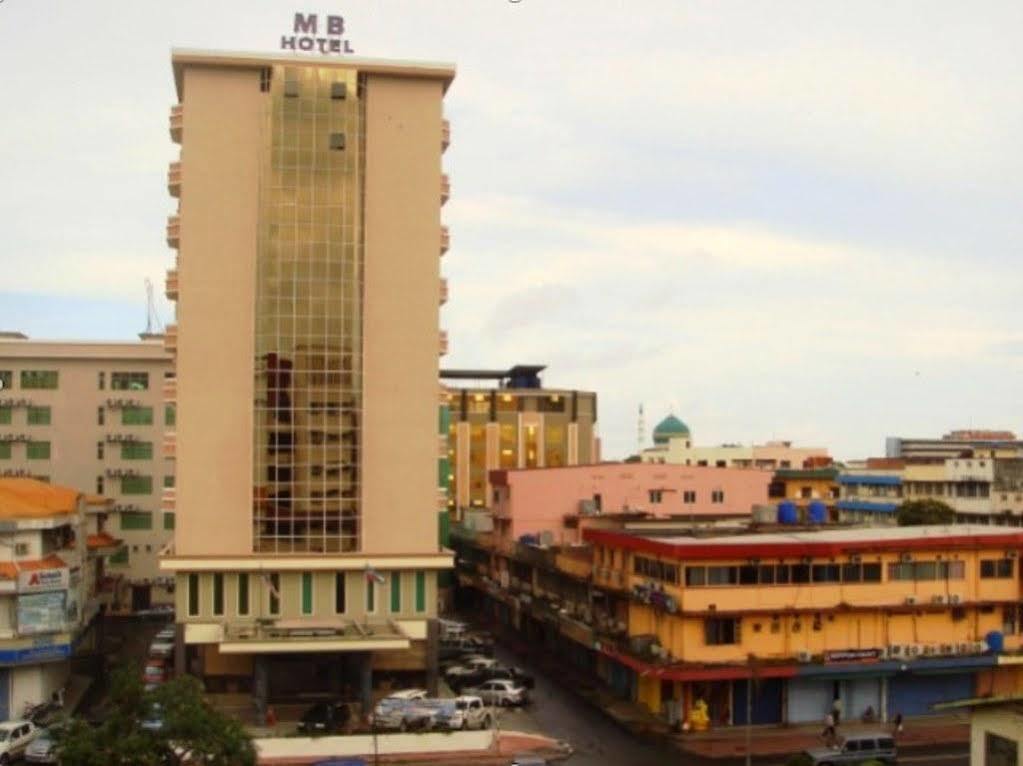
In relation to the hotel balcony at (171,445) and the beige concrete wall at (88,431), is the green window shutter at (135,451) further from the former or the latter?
the hotel balcony at (171,445)

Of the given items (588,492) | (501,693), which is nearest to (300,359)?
(501,693)

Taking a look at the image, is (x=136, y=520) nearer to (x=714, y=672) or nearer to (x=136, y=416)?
(x=136, y=416)

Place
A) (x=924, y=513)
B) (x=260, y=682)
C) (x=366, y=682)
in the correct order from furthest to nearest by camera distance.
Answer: (x=924, y=513)
(x=366, y=682)
(x=260, y=682)

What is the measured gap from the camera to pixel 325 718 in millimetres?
51969

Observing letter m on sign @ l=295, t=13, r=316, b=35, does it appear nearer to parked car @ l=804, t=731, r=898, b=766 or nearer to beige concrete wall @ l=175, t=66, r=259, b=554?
beige concrete wall @ l=175, t=66, r=259, b=554

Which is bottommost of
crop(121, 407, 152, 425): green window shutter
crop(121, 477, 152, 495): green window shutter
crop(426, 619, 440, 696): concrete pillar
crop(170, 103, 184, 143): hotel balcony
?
crop(426, 619, 440, 696): concrete pillar

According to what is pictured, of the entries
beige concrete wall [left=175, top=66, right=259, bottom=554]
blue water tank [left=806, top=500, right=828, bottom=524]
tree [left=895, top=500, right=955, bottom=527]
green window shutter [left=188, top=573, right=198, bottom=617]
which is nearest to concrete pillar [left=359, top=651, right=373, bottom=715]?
beige concrete wall [left=175, top=66, right=259, bottom=554]

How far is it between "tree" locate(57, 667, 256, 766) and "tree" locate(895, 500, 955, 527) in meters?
66.9

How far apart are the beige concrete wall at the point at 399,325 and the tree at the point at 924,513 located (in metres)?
45.9

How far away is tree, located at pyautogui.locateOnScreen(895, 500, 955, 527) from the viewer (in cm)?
9194

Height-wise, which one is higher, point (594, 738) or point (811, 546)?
point (811, 546)

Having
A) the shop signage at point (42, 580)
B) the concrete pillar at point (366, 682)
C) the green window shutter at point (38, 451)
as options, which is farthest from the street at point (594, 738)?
the green window shutter at point (38, 451)

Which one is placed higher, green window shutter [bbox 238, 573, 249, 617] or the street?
green window shutter [bbox 238, 573, 249, 617]

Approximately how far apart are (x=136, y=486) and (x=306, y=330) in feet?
116
